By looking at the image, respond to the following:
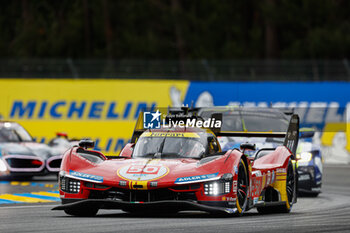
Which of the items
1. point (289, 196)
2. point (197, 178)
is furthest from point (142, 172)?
point (289, 196)

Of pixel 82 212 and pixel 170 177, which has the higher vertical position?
pixel 170 177

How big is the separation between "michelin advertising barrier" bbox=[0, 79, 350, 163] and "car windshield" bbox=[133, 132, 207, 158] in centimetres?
1697

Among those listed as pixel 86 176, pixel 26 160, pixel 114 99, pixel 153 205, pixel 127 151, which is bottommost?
pixel 26 160

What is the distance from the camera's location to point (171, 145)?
1232cm

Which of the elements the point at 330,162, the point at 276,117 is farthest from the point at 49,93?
the point at 276,117

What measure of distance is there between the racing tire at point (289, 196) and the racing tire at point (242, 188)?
1.41 meters

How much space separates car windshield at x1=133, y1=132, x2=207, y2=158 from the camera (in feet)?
40.1

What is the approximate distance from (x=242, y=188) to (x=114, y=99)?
19.7 meters

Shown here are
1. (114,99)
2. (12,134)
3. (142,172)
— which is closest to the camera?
(142,172)

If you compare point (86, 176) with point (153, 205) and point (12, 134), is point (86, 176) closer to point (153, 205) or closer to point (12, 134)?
point (153, 205)

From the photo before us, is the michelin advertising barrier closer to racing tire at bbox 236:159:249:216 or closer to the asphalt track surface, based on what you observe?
the asphalt track surface

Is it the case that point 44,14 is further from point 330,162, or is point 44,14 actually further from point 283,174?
point 283,174

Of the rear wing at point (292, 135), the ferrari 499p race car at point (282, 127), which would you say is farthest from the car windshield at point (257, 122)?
the rear wing at point (292, 135)

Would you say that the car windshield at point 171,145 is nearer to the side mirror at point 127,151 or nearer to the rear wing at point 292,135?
the side mirror at point 127,151
